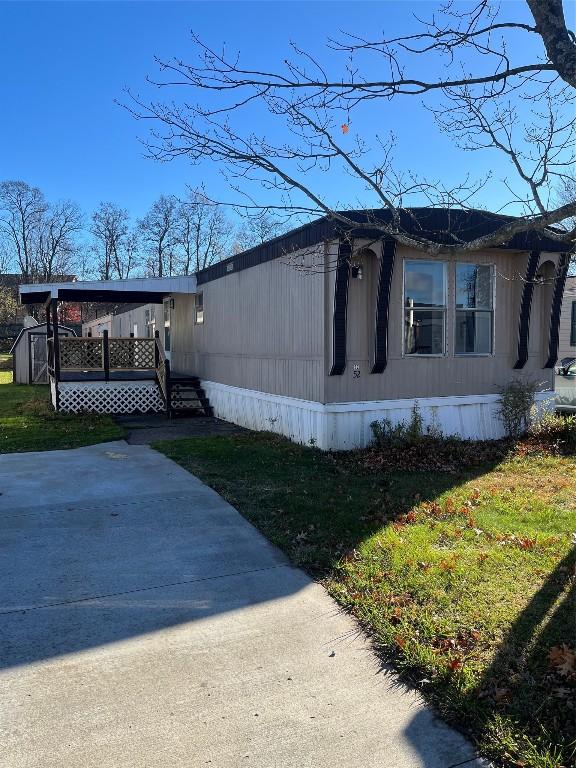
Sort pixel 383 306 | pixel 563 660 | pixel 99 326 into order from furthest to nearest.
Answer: pixel 99 326 < pixel 383 306 < pixel 563 660

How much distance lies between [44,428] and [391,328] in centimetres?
658

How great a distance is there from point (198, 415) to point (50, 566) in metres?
9.10

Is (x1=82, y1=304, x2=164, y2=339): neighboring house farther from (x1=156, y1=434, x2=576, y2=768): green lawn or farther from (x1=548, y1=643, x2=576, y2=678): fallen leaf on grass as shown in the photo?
(x1=548, y1=643, x2=576, y2=678): fallen leaf on grass

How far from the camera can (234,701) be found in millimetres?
2689

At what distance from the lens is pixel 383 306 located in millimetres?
8070

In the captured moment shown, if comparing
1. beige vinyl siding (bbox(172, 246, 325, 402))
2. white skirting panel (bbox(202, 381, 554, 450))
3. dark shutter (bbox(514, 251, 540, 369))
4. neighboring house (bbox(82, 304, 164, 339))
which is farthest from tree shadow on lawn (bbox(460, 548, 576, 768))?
neighboring house (bbox(82, 304, 164, 339))

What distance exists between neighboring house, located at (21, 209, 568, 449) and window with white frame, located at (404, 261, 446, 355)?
0.06 ft

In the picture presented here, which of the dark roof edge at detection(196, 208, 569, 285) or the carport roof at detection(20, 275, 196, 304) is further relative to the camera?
the carport roof at detection(20, 275, 196, 304)

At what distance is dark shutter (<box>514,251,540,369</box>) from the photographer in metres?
9.08

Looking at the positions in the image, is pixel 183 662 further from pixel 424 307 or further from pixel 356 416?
pixel 424 307

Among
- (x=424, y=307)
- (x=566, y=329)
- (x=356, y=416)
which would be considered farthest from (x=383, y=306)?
(x=566, y=329)

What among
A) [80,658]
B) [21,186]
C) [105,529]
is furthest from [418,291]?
[21,186]

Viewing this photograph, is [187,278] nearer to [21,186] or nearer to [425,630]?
[425,630]

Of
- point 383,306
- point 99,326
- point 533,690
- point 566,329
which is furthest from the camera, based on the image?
point 99,326
